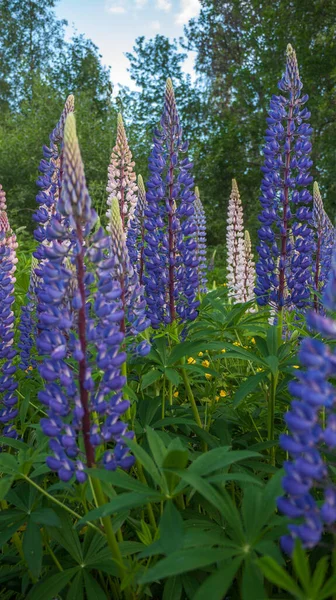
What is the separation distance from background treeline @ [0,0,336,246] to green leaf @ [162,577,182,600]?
9.66 meters

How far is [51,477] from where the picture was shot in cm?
276

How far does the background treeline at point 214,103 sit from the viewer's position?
17031 millimetres

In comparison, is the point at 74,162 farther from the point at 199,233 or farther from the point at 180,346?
the point at 199,233

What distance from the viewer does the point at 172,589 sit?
1743mm

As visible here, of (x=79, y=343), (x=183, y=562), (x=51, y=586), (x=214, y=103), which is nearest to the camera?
(x=183, y=562)

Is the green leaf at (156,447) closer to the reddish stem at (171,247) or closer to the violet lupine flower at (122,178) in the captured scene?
the reddish stem at (171,247)

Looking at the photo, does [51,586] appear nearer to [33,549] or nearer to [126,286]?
[33,549]

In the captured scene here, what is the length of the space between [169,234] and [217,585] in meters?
2.09

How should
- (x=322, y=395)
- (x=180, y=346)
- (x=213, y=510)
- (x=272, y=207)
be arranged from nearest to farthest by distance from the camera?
(x=322, y=395)
(x=213, y=510)
(x=180, y=346)
(x=272, y=207)

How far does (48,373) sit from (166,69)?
30.4 meters

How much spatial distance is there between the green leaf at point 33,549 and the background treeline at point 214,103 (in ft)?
31.1

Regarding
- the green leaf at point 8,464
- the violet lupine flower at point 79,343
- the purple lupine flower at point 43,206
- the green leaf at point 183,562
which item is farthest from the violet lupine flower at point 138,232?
the green leaf at point 183,562

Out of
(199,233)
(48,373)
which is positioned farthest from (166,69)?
(48,373)

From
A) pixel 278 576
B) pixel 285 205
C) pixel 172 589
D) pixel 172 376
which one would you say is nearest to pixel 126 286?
pixel 172 376
